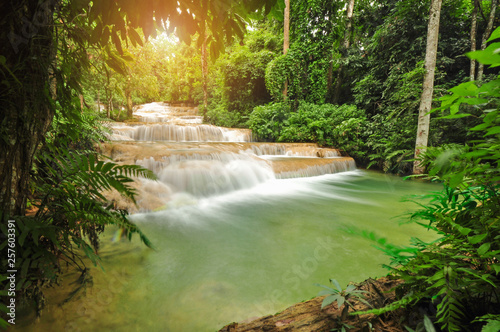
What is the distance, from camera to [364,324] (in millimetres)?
904

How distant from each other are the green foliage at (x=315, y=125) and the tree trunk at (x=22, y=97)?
33.8 ft

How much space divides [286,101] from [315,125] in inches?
167

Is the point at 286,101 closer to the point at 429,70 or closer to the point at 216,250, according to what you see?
the point at 429,70

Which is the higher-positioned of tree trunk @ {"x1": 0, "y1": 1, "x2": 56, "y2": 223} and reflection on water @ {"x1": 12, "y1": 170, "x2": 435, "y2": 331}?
tree trunk @ {"x1": 0, "y1": 1, "x2": 56, "y2": 223}

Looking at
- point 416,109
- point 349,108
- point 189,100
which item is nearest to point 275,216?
point 416,109

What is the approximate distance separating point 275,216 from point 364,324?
2849 millimetres

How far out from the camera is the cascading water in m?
1.54

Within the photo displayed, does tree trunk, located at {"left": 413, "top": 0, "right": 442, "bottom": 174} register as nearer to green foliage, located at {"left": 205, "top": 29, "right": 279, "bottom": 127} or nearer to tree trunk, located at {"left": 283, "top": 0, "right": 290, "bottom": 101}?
tree trunk, located at {"left": 283, "top": 0, "right": 290, "bottom": 101}

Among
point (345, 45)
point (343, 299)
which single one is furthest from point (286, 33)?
point (343, 299)

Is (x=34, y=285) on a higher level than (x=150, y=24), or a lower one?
lower

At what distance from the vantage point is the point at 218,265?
2.23 m

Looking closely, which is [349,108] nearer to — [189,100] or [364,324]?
[364,324]

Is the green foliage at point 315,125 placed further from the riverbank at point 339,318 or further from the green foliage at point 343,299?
the green foliage at point 343,299

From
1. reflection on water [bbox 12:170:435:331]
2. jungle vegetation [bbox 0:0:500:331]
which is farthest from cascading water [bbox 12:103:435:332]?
jungle vegetation [bbox 0:0:500:331]
